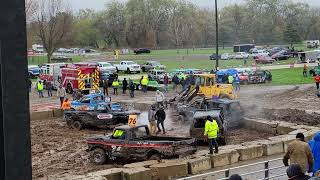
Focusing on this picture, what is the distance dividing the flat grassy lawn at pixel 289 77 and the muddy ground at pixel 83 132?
18.4ft

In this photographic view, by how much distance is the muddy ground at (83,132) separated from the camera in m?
18.3

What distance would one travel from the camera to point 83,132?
1017 inches

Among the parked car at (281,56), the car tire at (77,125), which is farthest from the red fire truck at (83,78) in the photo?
the parked car at (281,56)

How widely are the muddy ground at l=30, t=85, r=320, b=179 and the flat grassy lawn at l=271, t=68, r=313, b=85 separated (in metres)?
5.61

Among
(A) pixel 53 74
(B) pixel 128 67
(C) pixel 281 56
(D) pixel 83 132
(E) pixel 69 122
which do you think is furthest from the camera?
(C) pixel 281 56

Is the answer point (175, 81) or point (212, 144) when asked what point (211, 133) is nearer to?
point (212, 144)

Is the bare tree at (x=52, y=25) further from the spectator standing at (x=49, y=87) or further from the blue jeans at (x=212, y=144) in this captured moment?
the blue jeans at (x=212, y=144)

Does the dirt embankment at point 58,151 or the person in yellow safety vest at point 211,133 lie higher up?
the person in yellow safety vest at point 211,133

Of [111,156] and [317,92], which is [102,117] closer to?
[111,156]

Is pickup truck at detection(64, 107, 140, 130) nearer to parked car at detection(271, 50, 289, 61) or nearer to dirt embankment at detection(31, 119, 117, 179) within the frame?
dirt embankment at detection(31, 119, 117, 179)

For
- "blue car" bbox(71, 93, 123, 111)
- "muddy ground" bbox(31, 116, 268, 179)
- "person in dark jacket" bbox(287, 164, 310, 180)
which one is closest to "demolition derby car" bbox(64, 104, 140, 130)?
"blue car" bbox(71, 93, 123, 111)

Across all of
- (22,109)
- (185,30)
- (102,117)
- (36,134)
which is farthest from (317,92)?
(185,30)

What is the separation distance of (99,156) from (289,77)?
1453 inches

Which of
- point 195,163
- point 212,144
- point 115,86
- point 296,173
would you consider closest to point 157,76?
point 115,86
